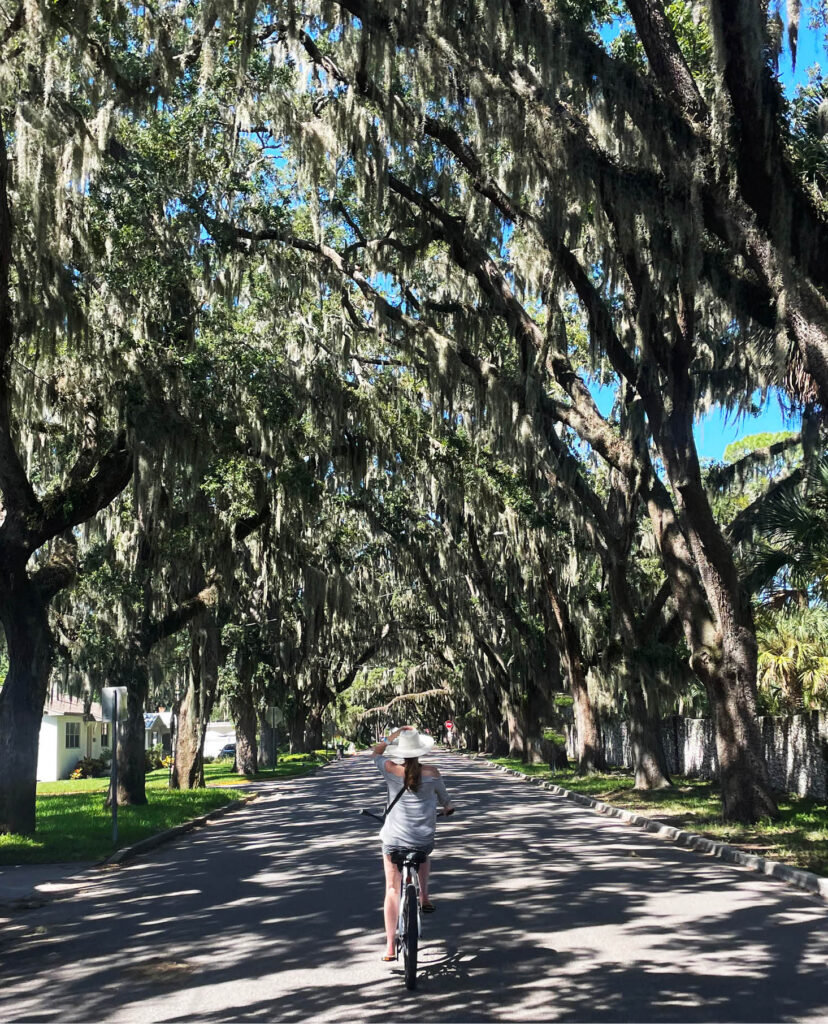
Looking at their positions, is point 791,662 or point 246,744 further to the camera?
point 246,744

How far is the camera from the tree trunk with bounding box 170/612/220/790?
28469mm

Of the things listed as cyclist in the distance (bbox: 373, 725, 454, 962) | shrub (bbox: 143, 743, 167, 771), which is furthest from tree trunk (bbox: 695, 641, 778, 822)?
shrub (bbox: 143, 743, 167, 771)

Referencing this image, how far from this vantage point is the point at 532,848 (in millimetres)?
14445

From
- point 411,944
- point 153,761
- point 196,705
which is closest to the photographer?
point 411,944

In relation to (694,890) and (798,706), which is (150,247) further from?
(798,706)

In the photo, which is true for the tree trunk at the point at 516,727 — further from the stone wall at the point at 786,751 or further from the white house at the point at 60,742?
the white house at the point at 60,742

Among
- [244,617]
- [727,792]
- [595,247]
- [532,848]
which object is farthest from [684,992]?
[244,617]

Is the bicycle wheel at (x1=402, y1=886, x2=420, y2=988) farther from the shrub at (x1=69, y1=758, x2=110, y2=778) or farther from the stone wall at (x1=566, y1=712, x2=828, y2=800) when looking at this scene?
the shrub at (x1=69, y1=758, x2=110, y2=778)

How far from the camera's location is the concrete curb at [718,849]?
10.7 metres

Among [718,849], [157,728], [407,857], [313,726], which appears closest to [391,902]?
[407,857]

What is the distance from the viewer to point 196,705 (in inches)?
1163

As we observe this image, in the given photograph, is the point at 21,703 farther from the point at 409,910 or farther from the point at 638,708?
the point at 638,708

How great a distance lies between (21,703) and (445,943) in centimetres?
1021

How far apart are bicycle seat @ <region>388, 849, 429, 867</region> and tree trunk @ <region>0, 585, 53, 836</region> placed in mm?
10171
